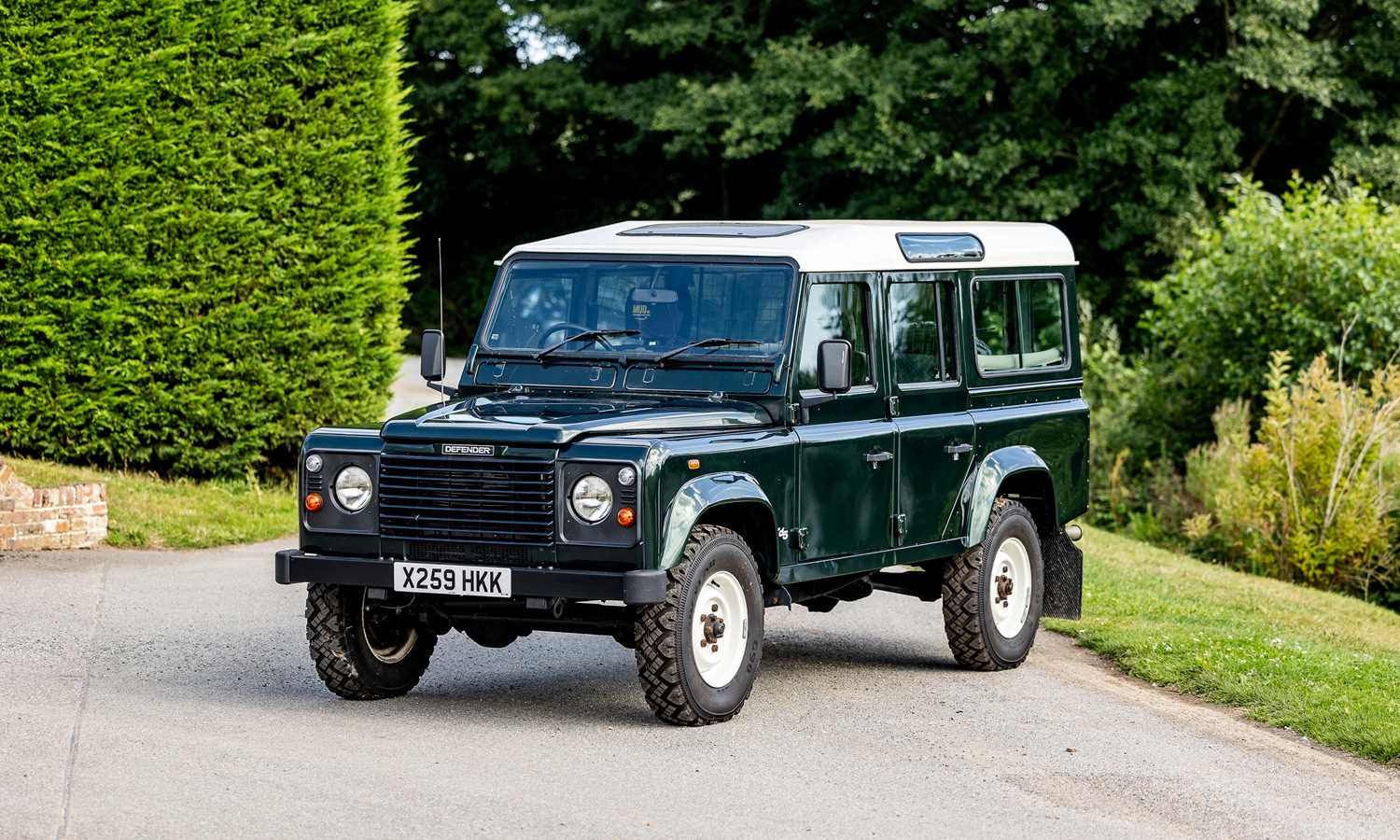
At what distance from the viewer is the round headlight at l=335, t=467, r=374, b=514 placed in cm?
836

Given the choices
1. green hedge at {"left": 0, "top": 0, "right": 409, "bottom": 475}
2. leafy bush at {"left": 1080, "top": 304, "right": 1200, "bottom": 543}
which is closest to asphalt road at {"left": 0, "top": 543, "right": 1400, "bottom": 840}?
green hedge at {"left": 0, "top": 0, "right": 409, "bottom": 475}

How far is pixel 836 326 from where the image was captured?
30.3 feet

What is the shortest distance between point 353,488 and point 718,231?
2.32 metres

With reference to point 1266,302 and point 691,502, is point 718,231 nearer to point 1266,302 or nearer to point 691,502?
point 691,502

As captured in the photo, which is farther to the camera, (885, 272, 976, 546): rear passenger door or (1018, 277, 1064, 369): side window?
(1018, 277, 1064, 369): side window

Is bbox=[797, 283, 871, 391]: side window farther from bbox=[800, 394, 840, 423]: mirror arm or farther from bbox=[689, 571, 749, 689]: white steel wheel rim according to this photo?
bbox=[689, 571, 749, 689]: white steel wheel rim

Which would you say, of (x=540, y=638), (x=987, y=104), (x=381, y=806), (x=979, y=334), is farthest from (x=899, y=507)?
(x=987, y=104)

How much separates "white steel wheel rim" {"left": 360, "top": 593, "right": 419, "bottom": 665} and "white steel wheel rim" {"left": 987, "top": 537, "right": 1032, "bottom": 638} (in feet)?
10.2

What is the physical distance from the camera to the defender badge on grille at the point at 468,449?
805 centimetres

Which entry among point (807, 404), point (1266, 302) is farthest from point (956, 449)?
point (1266, 302)

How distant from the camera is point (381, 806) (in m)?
6.82

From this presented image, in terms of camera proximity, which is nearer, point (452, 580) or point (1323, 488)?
point (452, 580)

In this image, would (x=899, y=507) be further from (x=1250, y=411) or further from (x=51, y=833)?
(x=1250, y=411)

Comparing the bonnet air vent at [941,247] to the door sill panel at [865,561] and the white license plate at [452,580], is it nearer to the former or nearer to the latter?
the door sill panel at [865,561]
